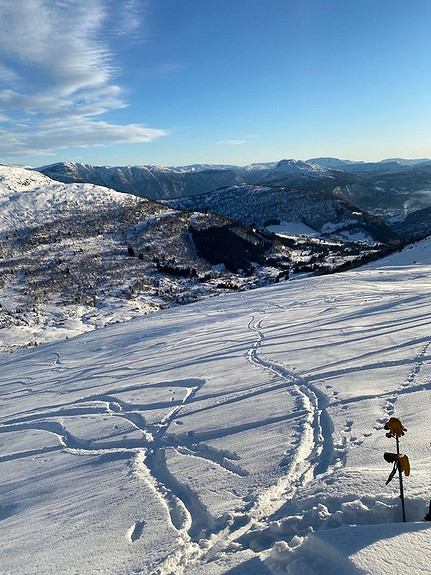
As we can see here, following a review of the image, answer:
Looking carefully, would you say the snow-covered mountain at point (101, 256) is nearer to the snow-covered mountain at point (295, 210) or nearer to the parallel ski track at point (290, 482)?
the parallel ski track at point (290, 482)

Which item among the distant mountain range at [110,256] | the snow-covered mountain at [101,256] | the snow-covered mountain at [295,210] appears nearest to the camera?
the snow-covered mountain at [101,256]

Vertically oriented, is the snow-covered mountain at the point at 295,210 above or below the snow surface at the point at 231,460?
above

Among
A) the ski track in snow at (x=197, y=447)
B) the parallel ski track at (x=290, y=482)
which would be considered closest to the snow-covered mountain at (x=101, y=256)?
the ski track in snow at (x=197, y=447)

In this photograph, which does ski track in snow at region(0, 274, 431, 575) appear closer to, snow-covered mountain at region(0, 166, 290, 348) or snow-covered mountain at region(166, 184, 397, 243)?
snow-covered mountain at region(0, 166, 290, 348)

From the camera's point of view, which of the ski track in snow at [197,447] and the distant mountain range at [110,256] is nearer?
the ski track in snow at [197,447]

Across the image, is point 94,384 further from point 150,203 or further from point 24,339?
point 150,203

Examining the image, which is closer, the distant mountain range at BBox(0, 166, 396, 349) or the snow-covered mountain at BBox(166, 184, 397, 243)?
the distant mountain range at BBox(0, 166, 396, 349)

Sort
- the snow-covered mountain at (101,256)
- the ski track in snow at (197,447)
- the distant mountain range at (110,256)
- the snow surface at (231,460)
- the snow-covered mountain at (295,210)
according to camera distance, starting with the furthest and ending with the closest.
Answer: the snow-covered mountain at (295,210) < the distant mountain range at (110,256) < the snow-covered mountain at (101,256) < the ski track in snow at (197,447) < the snow surface at (231,460)

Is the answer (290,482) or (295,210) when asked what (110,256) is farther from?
(295,210)

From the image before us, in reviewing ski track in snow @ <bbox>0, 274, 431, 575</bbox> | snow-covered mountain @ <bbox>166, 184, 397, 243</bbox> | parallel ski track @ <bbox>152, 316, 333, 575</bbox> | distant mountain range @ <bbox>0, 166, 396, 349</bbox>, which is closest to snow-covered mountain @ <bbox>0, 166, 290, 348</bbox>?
distant mountain range @ <bbox>0, 166, 396, 349</bbox>
